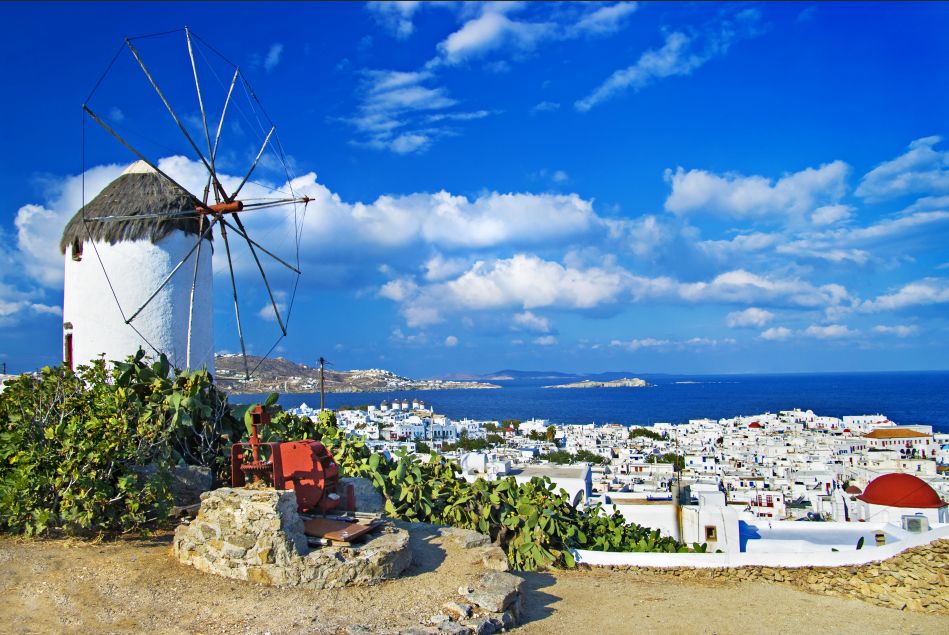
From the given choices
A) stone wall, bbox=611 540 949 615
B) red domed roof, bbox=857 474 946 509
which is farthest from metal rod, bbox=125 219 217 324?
red domed roof, bbox=857 474 946 509

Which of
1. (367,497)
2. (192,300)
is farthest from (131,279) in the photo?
(367,497)

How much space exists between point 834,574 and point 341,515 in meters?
6.27

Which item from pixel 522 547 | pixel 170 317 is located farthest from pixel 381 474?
pixel 170 317

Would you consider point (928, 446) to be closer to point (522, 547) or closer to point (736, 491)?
point (736, 491)

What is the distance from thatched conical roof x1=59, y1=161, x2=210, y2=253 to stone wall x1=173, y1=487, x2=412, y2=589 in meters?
5.59

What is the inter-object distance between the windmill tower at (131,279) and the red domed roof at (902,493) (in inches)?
609

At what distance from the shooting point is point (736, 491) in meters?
29.0

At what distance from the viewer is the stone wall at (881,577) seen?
792cm

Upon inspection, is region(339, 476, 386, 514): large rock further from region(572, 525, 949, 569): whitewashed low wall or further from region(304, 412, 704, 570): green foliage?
region(572, 525, 949, 569): whitewashed low wall

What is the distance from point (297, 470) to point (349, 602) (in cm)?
155

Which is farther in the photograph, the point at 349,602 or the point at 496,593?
the point at 496,593

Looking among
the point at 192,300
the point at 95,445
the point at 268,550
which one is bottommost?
the point at 268,550

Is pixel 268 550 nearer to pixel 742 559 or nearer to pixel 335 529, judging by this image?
pixel 335 529

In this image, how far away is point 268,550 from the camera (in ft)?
19.6
